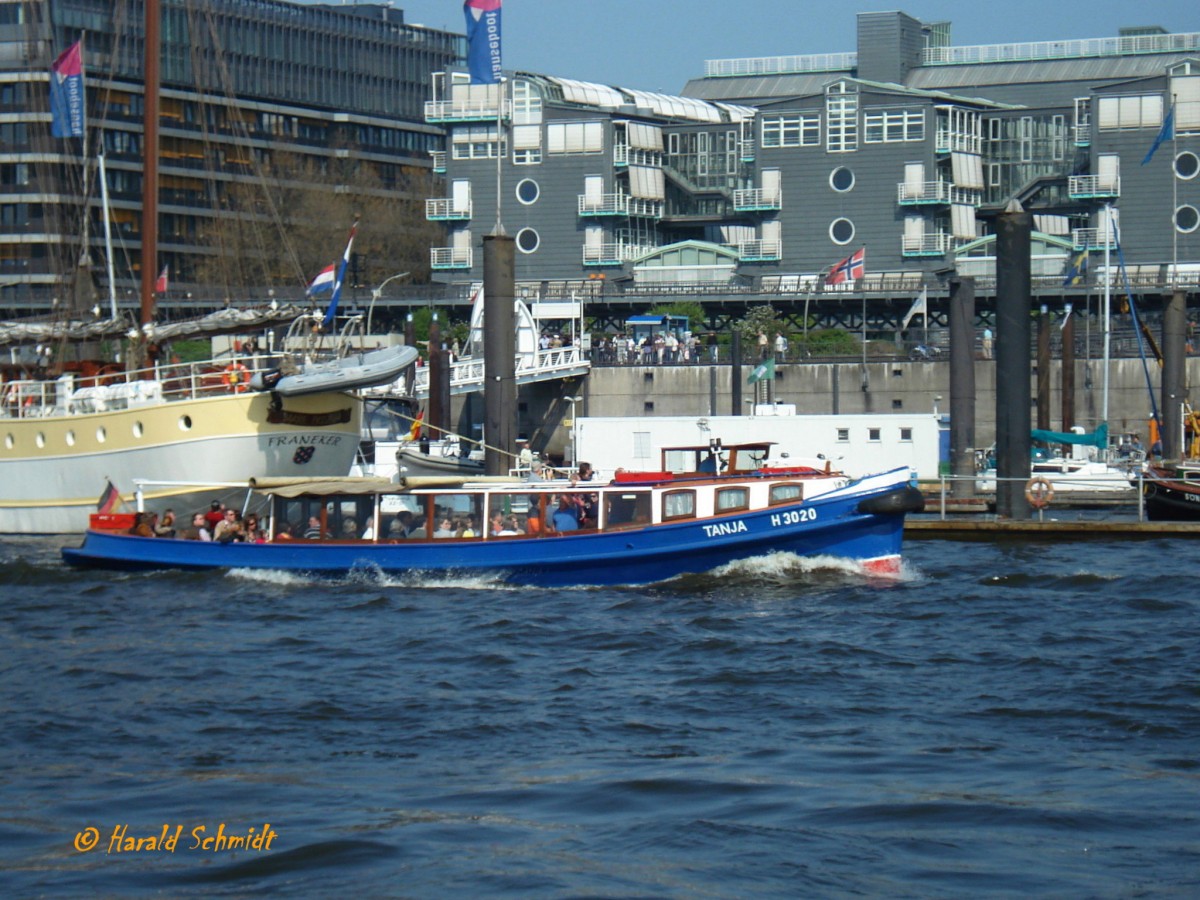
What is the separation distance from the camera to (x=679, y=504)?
28375mm

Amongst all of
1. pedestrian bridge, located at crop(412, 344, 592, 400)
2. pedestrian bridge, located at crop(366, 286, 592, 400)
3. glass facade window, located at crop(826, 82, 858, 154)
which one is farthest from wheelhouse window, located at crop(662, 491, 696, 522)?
glass facade window, located at crop(826, 82, 858, 154)

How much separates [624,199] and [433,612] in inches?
2620

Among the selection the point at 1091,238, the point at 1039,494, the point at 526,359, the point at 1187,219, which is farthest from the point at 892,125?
the point at 1039,494

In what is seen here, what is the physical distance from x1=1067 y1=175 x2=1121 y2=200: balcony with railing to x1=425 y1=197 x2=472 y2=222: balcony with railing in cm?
2957

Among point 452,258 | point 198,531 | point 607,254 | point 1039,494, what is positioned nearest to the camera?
point 198,531

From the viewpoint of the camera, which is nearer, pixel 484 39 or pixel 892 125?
pixel 484 39

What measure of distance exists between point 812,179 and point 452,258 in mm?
18544

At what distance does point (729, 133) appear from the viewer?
315ft

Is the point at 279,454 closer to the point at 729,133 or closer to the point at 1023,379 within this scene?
the point at 1023,379

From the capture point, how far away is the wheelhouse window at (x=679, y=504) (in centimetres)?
2834

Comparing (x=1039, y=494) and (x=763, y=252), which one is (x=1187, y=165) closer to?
(x=763, y=252)

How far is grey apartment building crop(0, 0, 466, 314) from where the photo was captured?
100 meters

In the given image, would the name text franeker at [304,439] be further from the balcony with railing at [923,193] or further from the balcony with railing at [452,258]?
the balcony with railing at [452,258]

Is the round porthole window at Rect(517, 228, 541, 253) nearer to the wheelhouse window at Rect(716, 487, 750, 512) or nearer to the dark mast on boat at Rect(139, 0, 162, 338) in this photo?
the dark mast on boat at Rect(139, 0, 162, 338)
